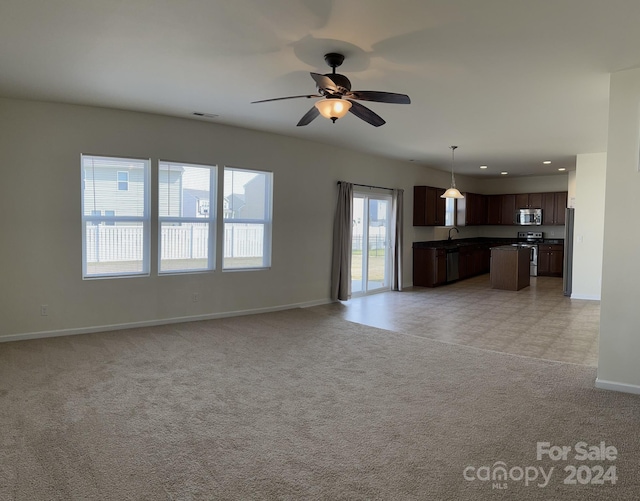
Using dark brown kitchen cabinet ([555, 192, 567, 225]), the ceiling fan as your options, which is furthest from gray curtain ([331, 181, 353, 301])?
dark brown kitchen cabinet ([555, 192, 567, 225])

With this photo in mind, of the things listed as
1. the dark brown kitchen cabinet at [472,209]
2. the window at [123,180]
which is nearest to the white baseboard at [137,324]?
the window at [123,180]

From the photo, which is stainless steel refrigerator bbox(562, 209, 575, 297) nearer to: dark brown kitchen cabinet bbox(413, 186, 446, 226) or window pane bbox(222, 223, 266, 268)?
dark brown kitchen cabinet bbox(413, 186, 446, 226)

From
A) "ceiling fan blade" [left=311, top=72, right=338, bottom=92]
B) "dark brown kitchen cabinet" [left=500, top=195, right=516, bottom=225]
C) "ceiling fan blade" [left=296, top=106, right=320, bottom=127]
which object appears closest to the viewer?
"ceiling fan blade" [left=311, top=72, right=338, bottom=92]

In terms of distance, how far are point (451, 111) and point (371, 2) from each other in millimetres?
2886

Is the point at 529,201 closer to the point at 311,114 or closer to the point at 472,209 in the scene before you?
the point at 472,209

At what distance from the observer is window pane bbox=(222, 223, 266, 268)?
649 centimetres

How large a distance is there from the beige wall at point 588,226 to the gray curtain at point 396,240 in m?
3.39

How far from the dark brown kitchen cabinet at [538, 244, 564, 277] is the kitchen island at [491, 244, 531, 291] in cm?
214

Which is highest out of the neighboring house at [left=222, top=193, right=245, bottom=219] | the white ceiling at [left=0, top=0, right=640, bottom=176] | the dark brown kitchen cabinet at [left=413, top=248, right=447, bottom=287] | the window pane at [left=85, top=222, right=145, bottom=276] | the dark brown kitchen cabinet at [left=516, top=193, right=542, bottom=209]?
the white ceiling at [left=0, top=0, right=640, bottom=176]

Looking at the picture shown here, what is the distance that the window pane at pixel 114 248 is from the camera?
541cm

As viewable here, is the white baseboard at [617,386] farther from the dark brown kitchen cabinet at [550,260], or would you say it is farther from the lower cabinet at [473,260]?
the dark brown kitchen cabinet at [550,260]

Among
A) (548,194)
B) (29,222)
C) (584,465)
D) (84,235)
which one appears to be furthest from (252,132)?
(548,194)

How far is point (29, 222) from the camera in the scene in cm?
499

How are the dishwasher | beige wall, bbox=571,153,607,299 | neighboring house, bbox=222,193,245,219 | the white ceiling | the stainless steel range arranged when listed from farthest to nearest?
the stainless steel range < the dishwasher < beige wall, bbox=571,153,607,299 < neighboring house, bbox=222,193,245,219 < the white ceiling
